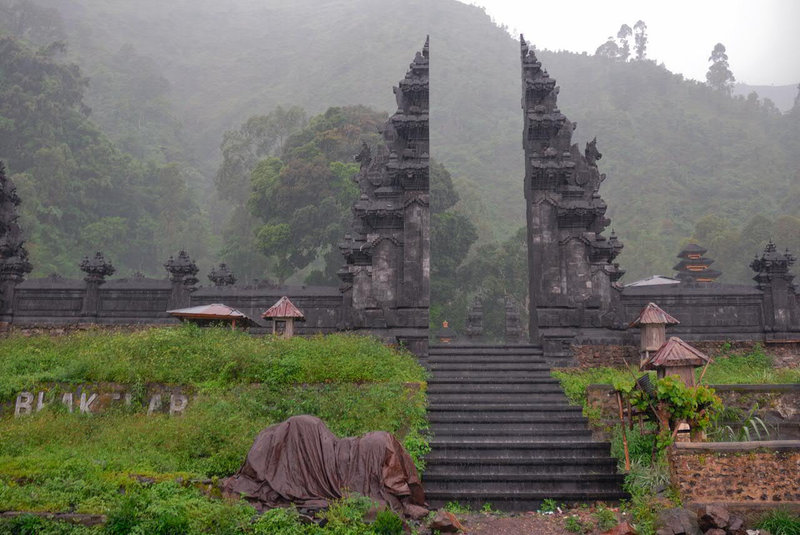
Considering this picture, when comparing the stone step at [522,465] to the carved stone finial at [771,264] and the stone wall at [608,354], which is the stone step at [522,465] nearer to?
the stone wall at [608,354]

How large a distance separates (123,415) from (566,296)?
10723 millimetres

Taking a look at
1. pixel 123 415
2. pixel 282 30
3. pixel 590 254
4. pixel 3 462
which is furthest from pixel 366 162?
pixel 282 30

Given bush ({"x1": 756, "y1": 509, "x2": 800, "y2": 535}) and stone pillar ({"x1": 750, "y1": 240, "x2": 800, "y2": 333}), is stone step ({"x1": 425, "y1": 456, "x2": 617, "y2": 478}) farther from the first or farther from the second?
stone pillar ({"x1": 750, "y1": 240, "x2": 800, "y2": 333})

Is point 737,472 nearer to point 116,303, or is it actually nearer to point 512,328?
point 116,303

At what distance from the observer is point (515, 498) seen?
413 inches

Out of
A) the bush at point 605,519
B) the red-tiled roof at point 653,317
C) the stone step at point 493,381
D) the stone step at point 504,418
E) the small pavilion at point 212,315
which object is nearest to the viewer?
the bush at point 605,519

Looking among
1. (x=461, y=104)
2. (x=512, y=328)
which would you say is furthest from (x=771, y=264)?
(x=461, y=104)

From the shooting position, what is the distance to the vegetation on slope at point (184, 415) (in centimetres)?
883

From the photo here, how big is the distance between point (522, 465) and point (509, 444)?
1.61 ft

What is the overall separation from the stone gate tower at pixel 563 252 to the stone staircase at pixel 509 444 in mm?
1965

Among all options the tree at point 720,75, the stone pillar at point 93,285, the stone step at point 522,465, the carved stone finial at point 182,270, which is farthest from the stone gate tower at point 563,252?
the tree at point 720,75

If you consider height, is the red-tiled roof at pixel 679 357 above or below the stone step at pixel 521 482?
above

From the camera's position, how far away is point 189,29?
12088cm

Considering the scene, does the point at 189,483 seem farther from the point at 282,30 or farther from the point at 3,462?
the point at 282,30
